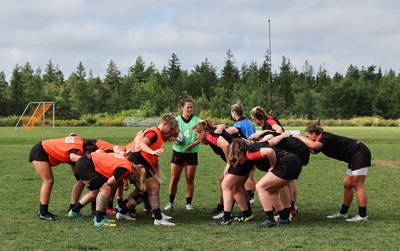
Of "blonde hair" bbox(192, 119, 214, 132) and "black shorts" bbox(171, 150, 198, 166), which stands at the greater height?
"blonde hair" bbox(192, 119, 214, 132)

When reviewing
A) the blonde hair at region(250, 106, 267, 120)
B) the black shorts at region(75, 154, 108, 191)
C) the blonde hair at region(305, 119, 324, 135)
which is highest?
the blonde hair at region(250, 106, 267, 120)

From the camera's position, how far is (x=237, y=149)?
322 inches

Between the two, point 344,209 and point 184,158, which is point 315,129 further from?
point 184,158

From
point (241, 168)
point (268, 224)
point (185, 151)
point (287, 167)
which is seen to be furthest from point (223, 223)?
point (185, 151)

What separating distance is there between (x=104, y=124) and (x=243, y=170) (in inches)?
2451

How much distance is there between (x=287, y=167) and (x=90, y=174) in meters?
3.28

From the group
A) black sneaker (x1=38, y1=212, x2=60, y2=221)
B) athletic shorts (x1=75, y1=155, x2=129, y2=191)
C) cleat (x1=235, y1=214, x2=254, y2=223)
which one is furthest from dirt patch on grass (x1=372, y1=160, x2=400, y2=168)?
black sneaker (x1=38, y1=212, x2=60, y2=221)

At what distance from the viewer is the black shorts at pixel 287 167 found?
312 inches

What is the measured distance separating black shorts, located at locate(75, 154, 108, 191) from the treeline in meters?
72.5

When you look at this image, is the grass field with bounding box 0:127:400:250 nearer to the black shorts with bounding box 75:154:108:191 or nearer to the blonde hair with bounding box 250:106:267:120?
the black shorts with bounding box 75:154:108:191

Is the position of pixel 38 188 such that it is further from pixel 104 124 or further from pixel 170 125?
pixel 104 124

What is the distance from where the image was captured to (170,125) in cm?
849

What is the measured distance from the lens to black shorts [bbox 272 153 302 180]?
792cm

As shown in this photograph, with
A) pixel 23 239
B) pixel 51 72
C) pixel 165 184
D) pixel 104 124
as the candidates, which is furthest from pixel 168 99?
pixel 23 239
